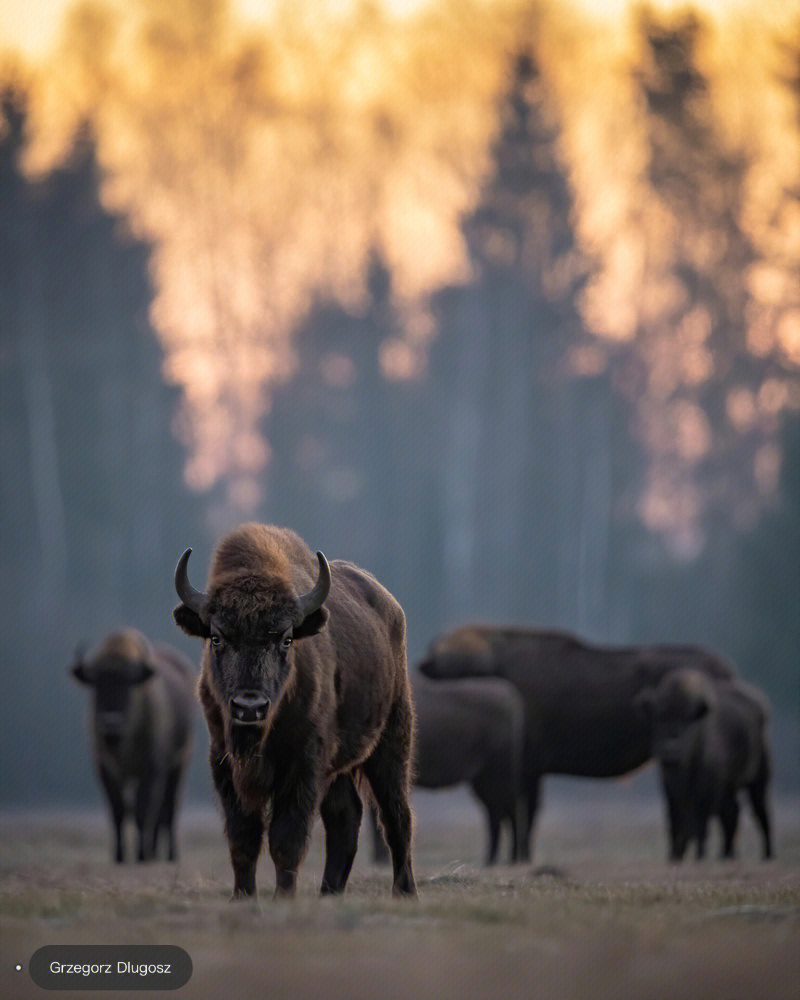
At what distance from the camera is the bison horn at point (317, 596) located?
8.12 m

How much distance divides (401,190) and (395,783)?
33.1 metres

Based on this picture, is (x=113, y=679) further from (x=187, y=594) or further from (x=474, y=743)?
(x=187, y=594)

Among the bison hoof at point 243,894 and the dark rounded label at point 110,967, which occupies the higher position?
the dark rounded label at point 110,967

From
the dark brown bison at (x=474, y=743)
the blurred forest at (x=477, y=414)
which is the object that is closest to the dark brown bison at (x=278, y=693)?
the dark brown bison at (x=474, y=743)

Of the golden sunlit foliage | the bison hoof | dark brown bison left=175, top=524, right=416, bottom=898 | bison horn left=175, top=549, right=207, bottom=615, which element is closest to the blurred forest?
the golden sunlit foliage

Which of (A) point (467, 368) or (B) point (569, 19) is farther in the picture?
(A) point (467, 368)

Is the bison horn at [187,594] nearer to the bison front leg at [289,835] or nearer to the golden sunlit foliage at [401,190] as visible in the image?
the bison front leg at [289,835]

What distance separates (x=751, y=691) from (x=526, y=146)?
2457 cm

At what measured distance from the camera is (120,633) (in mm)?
16672

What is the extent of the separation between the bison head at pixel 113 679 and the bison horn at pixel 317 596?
322 inches

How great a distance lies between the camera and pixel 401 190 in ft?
135

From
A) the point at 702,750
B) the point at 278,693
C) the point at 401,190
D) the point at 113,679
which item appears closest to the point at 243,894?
the point at 278,693

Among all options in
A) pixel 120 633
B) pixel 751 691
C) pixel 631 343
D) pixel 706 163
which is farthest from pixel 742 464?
pixel 120 633

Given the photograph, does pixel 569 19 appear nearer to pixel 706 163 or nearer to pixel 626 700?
pixel 706 163
